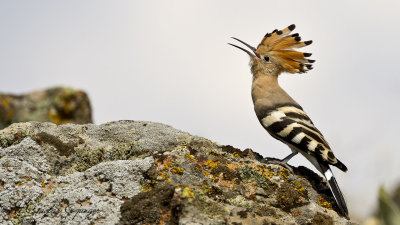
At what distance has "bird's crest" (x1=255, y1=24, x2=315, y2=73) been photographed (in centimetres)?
734

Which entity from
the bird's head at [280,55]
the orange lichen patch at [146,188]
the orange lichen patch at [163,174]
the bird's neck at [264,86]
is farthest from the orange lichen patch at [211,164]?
the bird's head at [280,55]

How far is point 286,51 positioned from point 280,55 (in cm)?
10

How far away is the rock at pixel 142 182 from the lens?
151 inches

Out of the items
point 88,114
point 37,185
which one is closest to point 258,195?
point 37,185

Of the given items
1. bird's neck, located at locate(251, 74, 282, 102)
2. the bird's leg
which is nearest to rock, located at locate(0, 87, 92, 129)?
bird's neck, located at locate(251, 74, 282, 102)

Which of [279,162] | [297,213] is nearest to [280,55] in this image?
[279,162]

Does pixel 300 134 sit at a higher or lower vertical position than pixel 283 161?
higher

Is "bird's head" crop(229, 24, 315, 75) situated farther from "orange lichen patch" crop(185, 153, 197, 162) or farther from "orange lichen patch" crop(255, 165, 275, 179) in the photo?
"orange lichen patch" crop(185, 153, 197, 162)

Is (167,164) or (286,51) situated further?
(286,51)

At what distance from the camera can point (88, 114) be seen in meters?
9.12

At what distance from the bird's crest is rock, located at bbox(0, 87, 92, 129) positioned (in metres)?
3.34

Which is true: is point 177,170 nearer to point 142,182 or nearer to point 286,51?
point 142,182

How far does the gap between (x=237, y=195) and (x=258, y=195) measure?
0.67 ft

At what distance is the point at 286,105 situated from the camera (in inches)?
258
